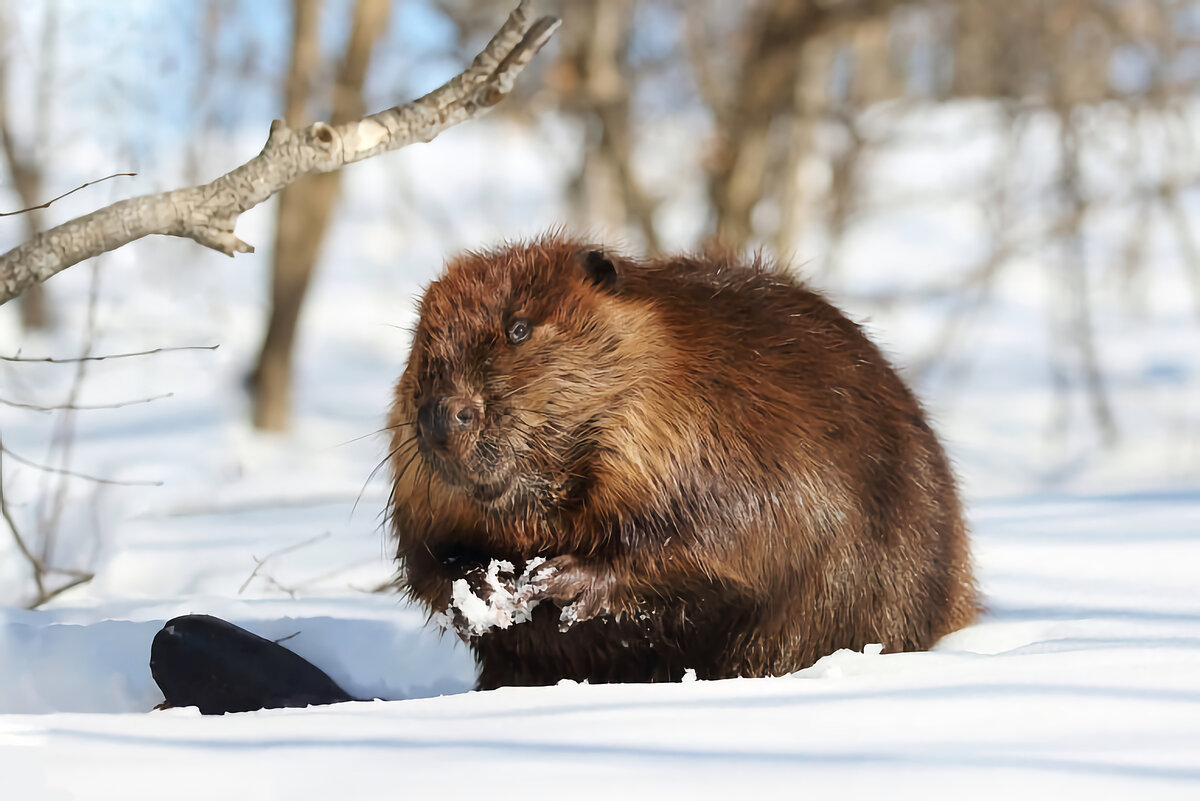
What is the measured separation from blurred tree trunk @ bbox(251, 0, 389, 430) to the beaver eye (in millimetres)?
5493

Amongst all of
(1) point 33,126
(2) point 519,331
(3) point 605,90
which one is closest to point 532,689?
(2) point 519,331

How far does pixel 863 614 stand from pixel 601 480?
0.59 meters

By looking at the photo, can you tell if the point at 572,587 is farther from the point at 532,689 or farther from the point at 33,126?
the point at 33,126

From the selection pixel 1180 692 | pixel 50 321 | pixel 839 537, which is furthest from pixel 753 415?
pixel 50 321

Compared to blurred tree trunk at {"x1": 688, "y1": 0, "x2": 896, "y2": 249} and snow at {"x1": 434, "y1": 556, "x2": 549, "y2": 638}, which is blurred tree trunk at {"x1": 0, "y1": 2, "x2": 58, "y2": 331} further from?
snow at {"x1": 434, "y1": 556, "x2": 549, "y2": 638}

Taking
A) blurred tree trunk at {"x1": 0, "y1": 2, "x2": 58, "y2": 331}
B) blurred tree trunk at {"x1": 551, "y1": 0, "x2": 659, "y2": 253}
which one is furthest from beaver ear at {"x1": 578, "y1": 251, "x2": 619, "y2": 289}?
blurred tree trunk at {"x1": 551, "y1": 0, "x2": 659, "y2": 253}

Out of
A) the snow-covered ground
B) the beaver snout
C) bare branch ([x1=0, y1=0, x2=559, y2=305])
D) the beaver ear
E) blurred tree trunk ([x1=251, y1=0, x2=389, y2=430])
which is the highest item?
→ blurred tree trunk ([x1=251, y1=0, x2=389, y2=430])

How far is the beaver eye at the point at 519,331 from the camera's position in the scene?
215 cm

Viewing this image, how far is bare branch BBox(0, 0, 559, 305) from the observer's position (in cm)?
215

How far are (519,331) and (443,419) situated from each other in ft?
0.81

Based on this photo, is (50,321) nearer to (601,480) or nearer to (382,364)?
(382,364)

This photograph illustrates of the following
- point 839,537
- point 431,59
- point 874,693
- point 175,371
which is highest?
point 431,59

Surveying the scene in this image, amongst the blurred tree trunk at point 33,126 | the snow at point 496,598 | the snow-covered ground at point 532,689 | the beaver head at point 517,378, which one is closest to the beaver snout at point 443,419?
the beaver head at point 517,378

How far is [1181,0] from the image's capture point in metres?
8.47
